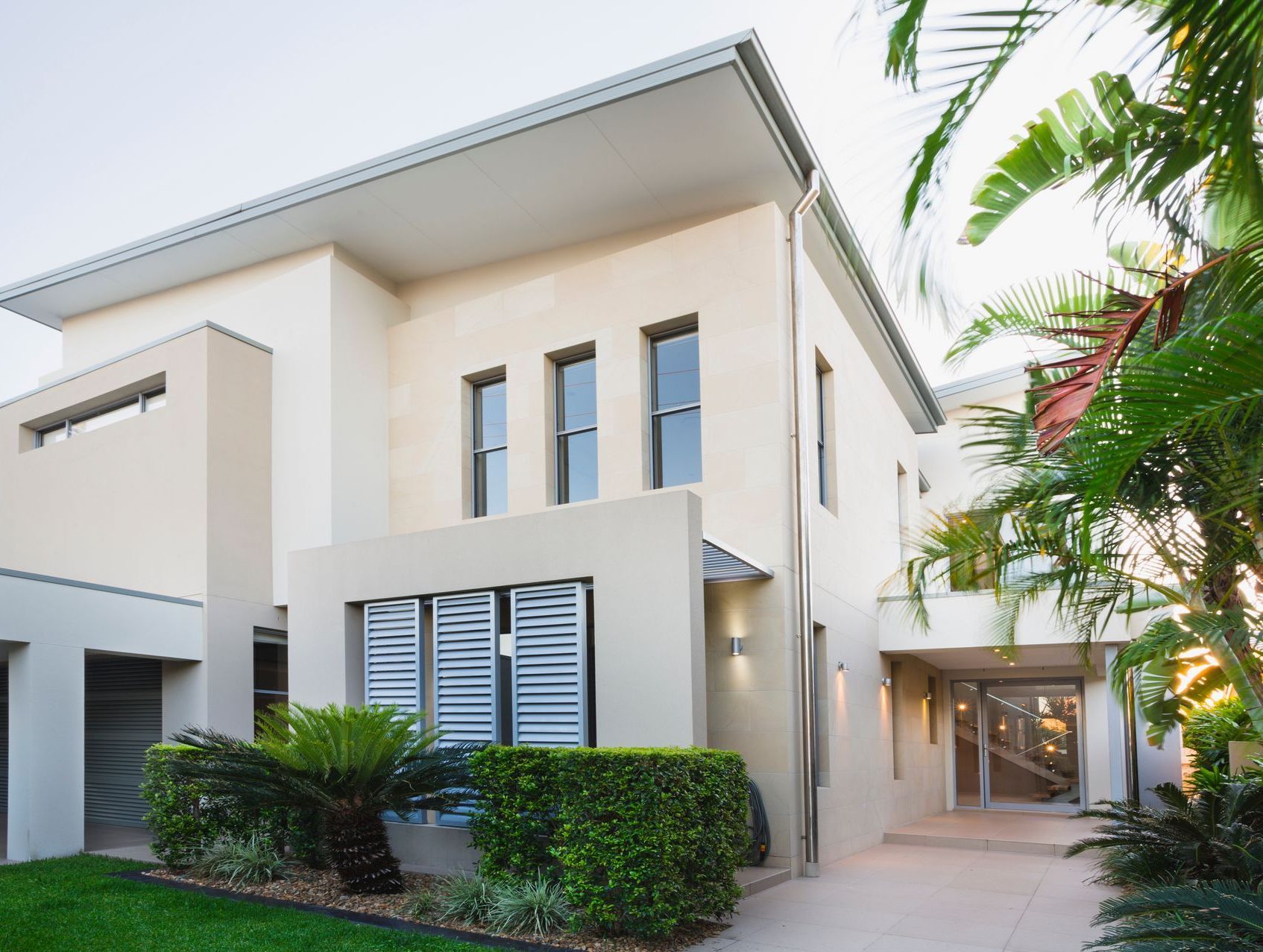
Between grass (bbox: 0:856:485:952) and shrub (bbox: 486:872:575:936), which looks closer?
grass (bbox: 0:856:485:952)

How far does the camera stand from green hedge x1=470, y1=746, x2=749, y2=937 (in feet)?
23.4

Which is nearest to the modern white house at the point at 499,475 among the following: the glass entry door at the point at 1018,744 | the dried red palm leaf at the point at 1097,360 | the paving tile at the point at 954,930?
the paving tile at the point at 954,930

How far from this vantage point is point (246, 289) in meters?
14.0

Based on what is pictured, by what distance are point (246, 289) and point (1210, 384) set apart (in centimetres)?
1335

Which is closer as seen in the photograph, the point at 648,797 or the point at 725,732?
the point at 648,797

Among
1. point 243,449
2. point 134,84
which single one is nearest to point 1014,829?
point 243,449

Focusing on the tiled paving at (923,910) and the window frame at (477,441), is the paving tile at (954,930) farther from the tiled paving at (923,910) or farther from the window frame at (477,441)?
the window frame at (477,441)

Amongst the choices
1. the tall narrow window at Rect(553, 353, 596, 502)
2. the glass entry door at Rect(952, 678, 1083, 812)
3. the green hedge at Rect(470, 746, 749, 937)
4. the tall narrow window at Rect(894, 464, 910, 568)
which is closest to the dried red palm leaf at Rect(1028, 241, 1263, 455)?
the green hedge at Rect(470, 746, 749, 937)

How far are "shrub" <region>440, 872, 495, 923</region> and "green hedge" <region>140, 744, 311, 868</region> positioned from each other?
2.29 metres

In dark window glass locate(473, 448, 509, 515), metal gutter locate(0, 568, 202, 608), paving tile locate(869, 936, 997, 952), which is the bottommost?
paving tile locate(869, 936, 997, 952)

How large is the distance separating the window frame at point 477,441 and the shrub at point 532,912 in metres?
5.75

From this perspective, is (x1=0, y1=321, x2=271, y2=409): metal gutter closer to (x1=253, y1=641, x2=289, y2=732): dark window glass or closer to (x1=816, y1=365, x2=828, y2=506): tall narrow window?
(x1=253, y1=641, x2=289, y2=732): dark window glass

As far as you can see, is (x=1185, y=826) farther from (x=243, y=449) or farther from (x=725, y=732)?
(x=243, y=449)

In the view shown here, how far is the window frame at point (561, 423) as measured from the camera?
40.3ft
